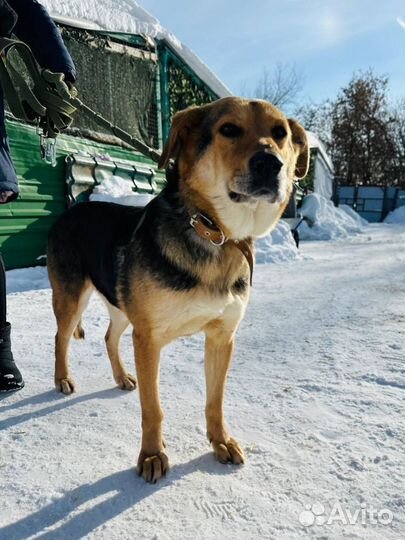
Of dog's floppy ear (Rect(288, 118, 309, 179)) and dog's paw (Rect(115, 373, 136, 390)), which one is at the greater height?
dog's floppy ear (Rect(288, 118, 309, 179))

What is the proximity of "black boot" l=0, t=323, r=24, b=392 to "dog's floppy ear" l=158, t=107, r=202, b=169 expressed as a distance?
1423 millimetres

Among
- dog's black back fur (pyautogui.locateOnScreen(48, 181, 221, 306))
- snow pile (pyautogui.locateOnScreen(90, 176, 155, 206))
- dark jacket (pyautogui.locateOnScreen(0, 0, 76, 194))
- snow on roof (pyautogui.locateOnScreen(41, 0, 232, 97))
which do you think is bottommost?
dog's black back fur (pyautogui.locateOnScreen(48, 181, 221, 306))

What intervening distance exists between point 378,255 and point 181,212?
24.3 ft

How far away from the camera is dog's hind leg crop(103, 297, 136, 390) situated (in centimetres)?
269

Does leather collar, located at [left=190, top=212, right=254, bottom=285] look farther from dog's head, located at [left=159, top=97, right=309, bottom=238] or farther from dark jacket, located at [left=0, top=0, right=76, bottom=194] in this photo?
dark jacket, located at [left=0, top=0, right=76, bottom=194]

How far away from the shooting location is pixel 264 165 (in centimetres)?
190

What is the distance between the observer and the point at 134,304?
1985 mm

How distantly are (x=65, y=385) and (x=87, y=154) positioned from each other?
16.7 feet

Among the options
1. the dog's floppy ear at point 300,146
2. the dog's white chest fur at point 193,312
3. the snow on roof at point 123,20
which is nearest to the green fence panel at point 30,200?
the snow on roof at point 123,20

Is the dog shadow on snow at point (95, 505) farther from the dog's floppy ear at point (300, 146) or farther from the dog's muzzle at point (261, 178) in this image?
the dog's floppy ear at point (300, 146)

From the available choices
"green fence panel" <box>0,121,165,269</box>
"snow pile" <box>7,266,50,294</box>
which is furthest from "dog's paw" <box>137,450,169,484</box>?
"green fence panel" <box>0,121,165,269</box>

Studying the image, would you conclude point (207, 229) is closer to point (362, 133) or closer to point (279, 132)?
point (279, 132)

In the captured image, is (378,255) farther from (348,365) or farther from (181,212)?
(181,212)

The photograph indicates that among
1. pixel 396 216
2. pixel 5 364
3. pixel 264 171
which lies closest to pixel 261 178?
pixel 264 171
